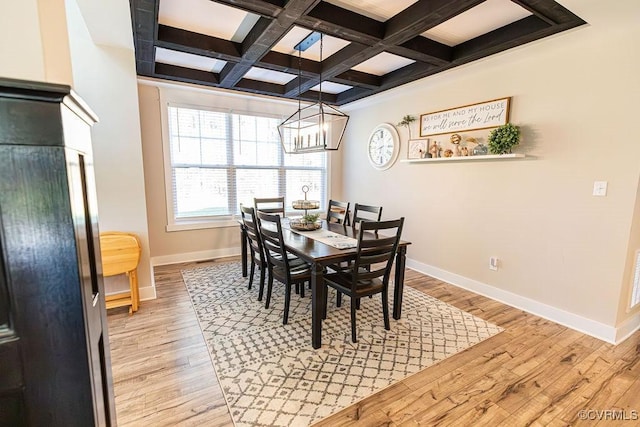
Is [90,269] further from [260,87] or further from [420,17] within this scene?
[260,87]

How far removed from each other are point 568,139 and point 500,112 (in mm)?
691

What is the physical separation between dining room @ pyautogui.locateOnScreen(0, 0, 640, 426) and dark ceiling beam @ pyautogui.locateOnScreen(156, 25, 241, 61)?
18mm

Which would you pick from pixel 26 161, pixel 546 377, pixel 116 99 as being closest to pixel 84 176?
pixel 26 161

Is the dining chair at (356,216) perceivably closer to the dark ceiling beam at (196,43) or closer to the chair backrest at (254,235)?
the chair backrest at (254,235)

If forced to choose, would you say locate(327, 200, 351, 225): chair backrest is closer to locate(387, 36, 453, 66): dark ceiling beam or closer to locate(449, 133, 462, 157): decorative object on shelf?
locate(449, 133, 462, 157): decorative object on shelf

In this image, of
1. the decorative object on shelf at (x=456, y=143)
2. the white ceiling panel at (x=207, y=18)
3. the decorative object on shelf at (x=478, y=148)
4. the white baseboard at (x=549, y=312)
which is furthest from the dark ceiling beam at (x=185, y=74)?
the white baseboard at (x=549, y=312)

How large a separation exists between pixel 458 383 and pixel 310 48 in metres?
3.24

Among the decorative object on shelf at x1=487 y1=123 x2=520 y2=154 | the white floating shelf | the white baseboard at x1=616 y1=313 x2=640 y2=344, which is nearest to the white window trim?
the white floating shelf

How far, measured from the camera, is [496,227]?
10.8ft

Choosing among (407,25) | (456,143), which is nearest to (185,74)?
(407,25)

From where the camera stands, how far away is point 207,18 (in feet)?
8.36

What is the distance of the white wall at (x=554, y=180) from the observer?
2383 millimetres

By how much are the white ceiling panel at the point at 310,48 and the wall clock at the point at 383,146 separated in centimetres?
157

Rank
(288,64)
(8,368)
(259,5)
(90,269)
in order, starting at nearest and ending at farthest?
(8,368) → (90,269) → (259,5) → (288,64)
